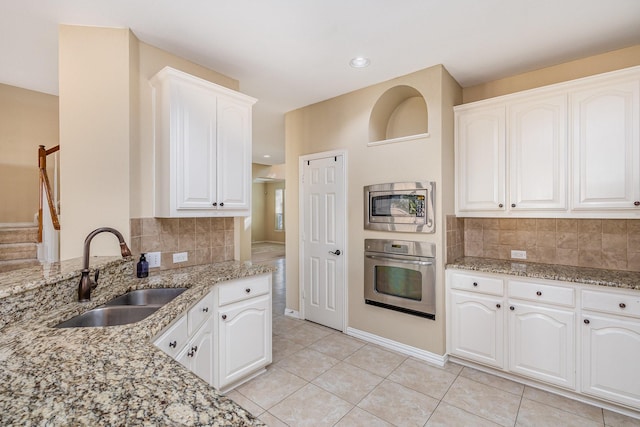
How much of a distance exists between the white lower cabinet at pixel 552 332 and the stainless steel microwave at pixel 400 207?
53 centimetres

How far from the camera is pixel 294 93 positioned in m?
3.38

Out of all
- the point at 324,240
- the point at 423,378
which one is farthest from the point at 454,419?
the point at 324,240

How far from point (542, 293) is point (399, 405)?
1.38 m

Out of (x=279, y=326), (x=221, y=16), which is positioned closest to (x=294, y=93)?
(x=221, y=16)

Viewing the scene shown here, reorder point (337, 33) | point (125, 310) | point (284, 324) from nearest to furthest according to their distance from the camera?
point (125, 310) < point (337, 33) < point (284, 324)

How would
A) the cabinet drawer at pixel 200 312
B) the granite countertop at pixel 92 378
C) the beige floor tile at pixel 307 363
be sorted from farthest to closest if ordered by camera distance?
the beige floor tile at pixel 307 363, the cabinet drawer at pixel 200 312, the granite countertop at pixel 92 378

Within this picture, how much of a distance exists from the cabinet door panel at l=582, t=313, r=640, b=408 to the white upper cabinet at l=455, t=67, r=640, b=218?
0.80m

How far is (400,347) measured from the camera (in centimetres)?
297

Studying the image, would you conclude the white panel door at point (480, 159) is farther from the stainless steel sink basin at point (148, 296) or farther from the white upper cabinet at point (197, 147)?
the stainless steel sink basin at point (148, 296)

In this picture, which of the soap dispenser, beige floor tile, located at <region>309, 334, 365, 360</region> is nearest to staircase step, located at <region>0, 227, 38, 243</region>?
the soap dispenser

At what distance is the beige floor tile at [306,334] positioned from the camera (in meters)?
3.23

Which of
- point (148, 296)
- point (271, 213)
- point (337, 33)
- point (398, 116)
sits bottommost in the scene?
point (148, 296)

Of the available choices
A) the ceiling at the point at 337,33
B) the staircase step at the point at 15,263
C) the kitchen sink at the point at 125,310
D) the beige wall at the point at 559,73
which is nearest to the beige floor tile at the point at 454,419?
the kitchen sink at the point at 125,310

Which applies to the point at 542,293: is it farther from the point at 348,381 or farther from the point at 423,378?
the point at 348,381
